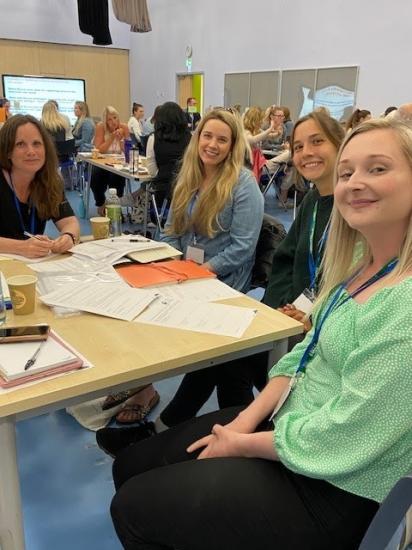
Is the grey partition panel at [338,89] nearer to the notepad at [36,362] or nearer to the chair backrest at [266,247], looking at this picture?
the chair backrest at [266,247]

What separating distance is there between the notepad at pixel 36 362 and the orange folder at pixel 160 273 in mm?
516

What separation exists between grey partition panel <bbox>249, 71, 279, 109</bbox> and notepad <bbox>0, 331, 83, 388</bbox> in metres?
8.99

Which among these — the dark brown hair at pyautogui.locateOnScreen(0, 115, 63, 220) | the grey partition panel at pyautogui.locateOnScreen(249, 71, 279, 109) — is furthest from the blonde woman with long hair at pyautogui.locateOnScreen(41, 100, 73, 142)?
the dark brown hair at pyautogui.locateOnScreen(0, 115, 63, 220)

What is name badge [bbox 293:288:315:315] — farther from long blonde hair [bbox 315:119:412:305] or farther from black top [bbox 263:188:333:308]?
long blonde hair [bbox 315:119:412:305]

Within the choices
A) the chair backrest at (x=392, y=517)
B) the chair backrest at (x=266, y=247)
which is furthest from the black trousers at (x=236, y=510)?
the chair backrest at (x=266, y=247)

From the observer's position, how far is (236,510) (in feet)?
3.16

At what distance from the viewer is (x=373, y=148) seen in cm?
103

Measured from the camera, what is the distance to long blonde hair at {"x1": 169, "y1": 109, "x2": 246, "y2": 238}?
7.48ft

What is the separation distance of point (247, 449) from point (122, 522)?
0.99 ft

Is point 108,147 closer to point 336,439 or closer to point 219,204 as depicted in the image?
point 219,204

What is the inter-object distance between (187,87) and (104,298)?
38.5ft

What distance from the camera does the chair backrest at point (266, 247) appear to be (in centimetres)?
230

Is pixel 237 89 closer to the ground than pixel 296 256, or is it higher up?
higher up

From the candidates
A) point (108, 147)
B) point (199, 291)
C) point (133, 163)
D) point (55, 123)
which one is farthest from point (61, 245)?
point (55, 123)
